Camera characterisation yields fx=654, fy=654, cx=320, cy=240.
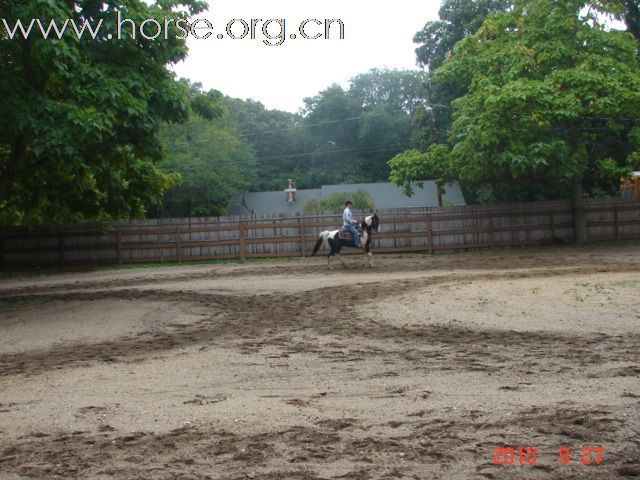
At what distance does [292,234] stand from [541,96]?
10999 mm

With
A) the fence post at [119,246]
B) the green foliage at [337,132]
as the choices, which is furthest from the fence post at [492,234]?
the green foliage at [337,132]

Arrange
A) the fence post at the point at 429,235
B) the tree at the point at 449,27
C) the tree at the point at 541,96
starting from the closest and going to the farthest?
the tree at the point at 541,96 < the fence post at the point at 429,235 < the tree at the point at 449,27

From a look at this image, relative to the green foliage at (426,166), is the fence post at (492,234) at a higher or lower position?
lower

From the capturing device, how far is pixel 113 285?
18.7 meters

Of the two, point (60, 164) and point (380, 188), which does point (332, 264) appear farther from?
point (380, 188)

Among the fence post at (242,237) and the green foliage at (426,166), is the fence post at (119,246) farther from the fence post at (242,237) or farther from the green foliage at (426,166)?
the green foliage at (426,166)

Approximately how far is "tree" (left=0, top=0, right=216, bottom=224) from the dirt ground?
3353 millimetres

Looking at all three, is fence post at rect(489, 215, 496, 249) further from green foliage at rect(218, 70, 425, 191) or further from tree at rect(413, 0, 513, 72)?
green foliage at rect(218, 70, 425, 191)

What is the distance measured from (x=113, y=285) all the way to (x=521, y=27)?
58.9ft

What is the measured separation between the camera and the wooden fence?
26.8 metres

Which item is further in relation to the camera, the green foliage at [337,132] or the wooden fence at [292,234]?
Result: the green foliage at [337,132]

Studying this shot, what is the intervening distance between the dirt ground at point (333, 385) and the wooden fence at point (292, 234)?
41.9ft

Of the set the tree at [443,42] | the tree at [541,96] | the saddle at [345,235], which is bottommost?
the saddle at [345,235]

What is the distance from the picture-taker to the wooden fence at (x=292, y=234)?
1057 inches
